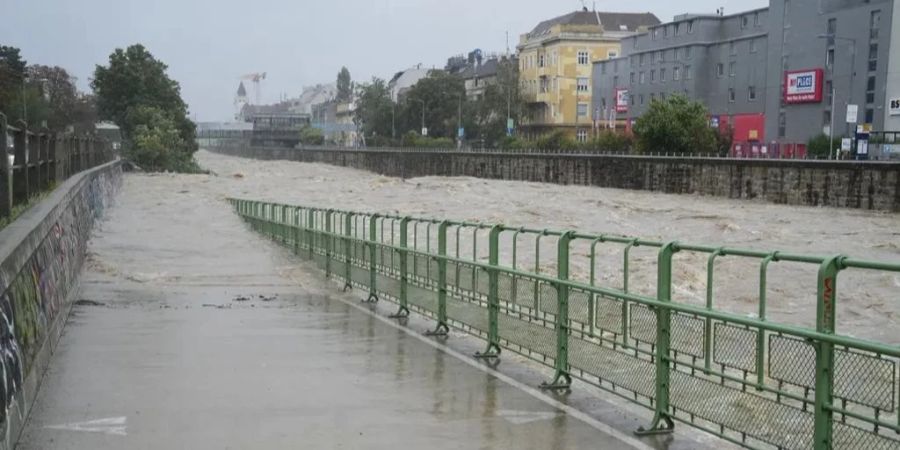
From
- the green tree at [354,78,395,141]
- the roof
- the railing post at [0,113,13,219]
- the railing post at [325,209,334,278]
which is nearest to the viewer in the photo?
the railing post at [0,113,13,219]

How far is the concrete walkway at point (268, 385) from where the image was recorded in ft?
27.7

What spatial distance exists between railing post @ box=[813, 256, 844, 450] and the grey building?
195ft

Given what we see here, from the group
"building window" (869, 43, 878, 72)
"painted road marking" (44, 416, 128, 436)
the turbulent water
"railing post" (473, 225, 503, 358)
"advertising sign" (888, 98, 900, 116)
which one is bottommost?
the turbulent water

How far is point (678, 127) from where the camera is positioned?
76.3 meters

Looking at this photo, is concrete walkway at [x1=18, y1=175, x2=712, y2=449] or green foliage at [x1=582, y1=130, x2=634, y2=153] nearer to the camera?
concrete walkway at [x1=18, y1=175, x2=712, y2=449]

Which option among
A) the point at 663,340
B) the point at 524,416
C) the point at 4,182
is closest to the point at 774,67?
the point at 4,182

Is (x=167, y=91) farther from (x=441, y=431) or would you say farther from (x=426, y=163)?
(x=441, y=431)

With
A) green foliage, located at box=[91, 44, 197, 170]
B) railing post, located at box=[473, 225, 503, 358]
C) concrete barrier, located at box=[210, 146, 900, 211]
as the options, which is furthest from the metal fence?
green foliage, located at box=[91, 44, 197, 170]

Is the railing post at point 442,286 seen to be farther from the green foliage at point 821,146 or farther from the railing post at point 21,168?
the green foliage at point 821,146

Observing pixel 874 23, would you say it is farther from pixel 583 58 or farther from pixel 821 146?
pixel 583 58

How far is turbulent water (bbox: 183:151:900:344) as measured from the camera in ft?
67.4

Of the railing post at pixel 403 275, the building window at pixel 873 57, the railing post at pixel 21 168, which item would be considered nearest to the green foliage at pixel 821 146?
the building window at pixel 873 57

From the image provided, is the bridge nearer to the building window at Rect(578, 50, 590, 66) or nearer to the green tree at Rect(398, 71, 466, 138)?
the building window at Rect(578, 50, 590, 66)

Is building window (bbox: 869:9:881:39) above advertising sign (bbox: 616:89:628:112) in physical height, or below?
above
